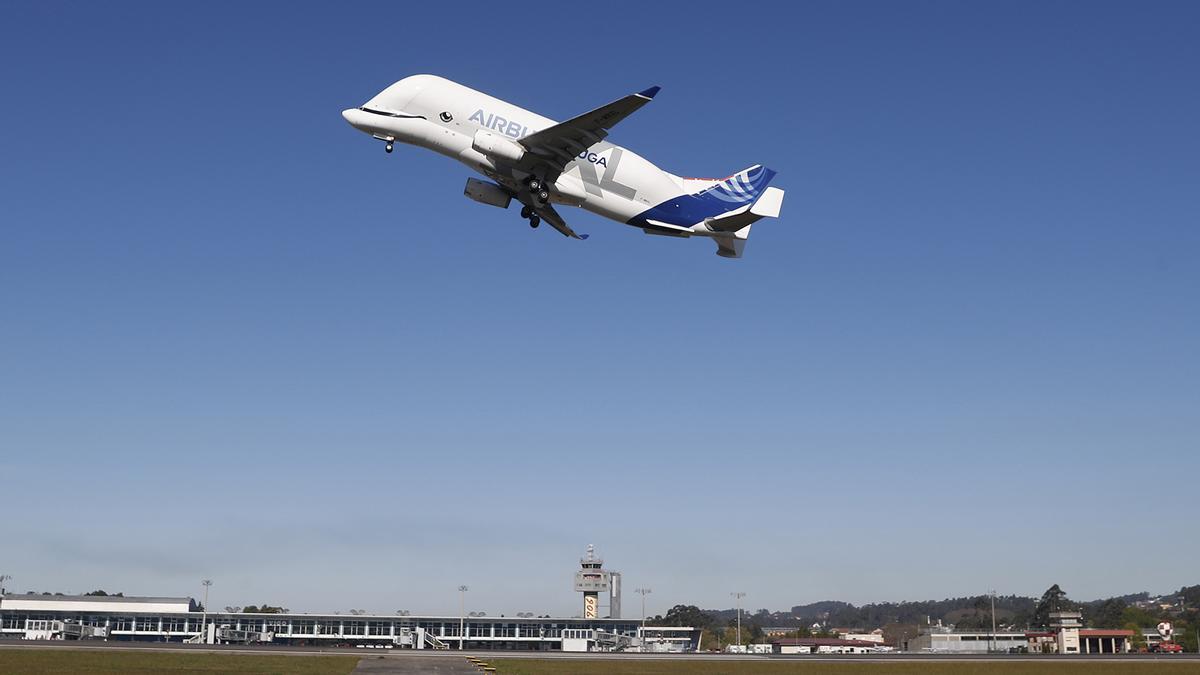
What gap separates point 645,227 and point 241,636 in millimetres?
129122

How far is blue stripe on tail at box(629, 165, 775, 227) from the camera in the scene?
53562 millimetres

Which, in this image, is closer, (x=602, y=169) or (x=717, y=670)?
(x=602, y=169)

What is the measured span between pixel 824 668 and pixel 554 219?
189 ft

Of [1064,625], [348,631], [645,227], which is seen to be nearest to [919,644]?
[1064,625]

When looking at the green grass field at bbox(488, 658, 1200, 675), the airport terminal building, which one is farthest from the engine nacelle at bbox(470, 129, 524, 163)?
the airport terminal building

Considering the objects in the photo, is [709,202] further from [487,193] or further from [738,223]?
[487,193]

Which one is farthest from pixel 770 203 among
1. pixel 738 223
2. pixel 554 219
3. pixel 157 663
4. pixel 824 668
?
pixel 157 663

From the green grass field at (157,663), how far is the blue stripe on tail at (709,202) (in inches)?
1537

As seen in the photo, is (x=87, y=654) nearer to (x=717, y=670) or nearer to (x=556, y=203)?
(x=717, y=670)

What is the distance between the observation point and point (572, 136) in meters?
50.0

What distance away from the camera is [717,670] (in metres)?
86.8

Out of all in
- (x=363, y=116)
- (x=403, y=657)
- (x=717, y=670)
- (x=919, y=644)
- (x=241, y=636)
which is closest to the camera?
(x=363, y=116)

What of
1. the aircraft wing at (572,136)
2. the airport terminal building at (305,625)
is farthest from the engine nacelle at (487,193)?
the airport terminal building at (305,625)

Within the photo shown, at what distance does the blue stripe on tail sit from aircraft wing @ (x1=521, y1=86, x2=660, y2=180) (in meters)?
4.71
